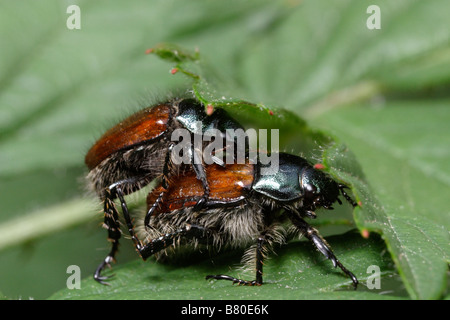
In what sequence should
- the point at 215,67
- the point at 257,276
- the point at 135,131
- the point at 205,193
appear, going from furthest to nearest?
the point at 215,67 → the point at 135,131 → the point at 205,193 → the point at 257,276

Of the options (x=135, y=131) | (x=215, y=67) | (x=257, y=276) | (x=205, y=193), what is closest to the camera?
(x=257, y=276)

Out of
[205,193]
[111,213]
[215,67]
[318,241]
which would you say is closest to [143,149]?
[111,213]

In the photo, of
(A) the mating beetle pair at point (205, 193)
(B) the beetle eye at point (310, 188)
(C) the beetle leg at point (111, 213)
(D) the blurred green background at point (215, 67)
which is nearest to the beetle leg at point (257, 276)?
(A) the mating beetle pair at point (205, 193)

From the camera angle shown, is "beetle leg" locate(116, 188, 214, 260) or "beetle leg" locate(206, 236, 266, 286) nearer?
"beetle leg" locate(206, 236, 266, 286)

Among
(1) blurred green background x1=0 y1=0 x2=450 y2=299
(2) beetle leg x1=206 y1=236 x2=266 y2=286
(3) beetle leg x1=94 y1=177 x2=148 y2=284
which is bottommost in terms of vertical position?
(2) beetle leg x1=206 y1=236 x2=266 y2=286

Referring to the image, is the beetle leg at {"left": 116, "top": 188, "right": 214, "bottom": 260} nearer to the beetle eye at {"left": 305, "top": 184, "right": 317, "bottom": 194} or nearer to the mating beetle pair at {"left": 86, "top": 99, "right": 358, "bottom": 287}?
the mating beetle pair at {"left": 86, "top": 99, "right": 358, "bottom": 287}

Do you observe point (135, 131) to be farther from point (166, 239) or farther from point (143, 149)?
point (166, 239)

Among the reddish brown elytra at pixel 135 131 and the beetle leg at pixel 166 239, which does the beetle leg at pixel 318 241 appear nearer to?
the beetle leg at pixel 166 239

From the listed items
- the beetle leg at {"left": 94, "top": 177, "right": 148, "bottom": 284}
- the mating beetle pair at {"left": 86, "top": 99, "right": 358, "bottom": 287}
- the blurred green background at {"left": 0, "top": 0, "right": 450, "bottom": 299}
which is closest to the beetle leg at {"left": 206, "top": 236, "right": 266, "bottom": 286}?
the mating beetle pair at {"left": 86, "top": 99, "right": 358, "bottom": 287}
